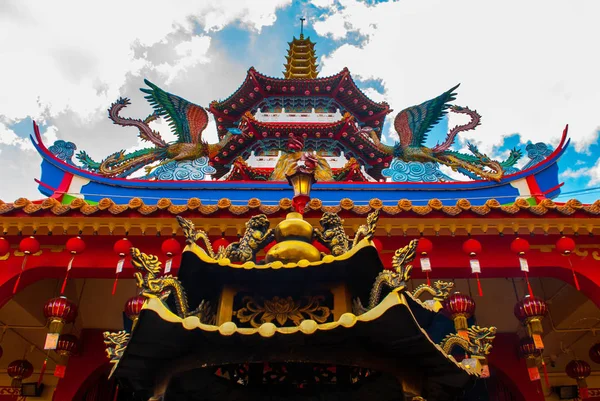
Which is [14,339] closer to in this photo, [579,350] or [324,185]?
[324,185]

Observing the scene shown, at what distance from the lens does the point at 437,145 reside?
337 inches

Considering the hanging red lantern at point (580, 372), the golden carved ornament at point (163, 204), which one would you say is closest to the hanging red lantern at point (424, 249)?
the golden carved ornament at point (163, 204)

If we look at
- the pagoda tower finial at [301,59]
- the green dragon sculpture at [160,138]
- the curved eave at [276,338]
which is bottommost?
the curved eave at [276,338]

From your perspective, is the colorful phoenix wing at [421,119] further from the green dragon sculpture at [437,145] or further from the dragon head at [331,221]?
the dragon head at [331,221]

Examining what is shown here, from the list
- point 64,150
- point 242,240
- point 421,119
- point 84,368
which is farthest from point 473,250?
point 64,150

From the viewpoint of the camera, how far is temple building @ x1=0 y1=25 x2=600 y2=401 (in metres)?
2.38

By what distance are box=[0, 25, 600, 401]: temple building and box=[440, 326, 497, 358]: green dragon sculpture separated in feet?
0.04

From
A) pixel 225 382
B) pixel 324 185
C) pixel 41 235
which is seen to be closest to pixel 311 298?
pixel 225 382

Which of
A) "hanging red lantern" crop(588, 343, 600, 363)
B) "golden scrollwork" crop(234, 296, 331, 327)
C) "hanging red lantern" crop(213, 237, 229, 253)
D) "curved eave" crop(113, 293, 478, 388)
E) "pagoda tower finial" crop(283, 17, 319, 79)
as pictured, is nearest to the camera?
"curved eave" crop(113, 293, 478, 388)

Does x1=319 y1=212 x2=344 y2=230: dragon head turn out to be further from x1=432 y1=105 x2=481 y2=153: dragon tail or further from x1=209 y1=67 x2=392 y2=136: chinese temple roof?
x1=209 y1=67 x2=392 y2=136: chinese temple roof

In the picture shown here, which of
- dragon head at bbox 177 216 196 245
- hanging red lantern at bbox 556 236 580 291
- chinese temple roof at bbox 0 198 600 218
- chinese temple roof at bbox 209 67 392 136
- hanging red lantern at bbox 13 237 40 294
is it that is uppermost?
chinese temple roof at bbox 209 67 392 136

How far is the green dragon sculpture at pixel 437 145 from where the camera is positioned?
777 centimetres

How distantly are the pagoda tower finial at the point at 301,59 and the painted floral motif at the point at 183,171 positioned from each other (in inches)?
264

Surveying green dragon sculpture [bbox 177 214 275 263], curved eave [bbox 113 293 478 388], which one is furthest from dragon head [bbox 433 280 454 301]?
green dragon sculpture [bbox 177 214 275 263]
